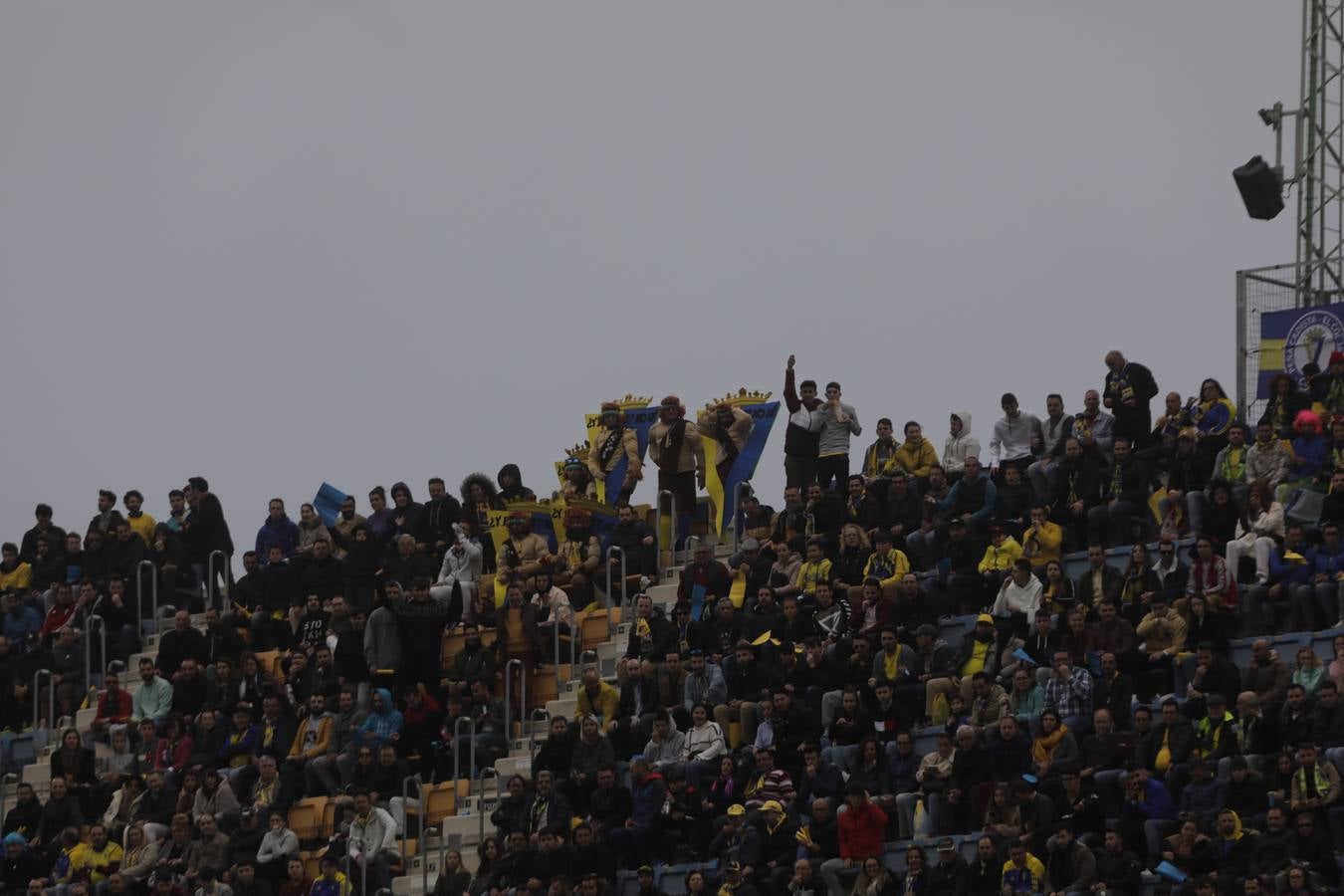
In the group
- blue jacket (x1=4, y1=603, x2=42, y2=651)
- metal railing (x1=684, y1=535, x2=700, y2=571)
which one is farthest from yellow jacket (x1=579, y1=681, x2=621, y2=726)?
blue jacket (x1=4, y1=603, x2=42, y2=651)

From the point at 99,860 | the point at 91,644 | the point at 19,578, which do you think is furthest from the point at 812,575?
the point at 19,578

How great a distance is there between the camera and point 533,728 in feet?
116

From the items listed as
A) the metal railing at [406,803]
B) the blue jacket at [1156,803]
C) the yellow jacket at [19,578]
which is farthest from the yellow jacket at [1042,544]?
the yellow jacket at [19,578]

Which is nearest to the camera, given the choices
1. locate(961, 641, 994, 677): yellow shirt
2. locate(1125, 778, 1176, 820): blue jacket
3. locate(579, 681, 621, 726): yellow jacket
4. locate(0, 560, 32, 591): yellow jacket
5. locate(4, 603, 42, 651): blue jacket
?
locate(1125, 778, 1176, 820): blue jacket

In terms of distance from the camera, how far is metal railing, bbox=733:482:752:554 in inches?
1478

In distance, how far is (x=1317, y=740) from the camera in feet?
95.0

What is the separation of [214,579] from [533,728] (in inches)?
240

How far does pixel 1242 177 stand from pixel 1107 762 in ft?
29.7

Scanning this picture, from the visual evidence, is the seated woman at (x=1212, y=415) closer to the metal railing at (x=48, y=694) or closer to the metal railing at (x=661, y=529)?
the metal railing at (x=661, y=529)

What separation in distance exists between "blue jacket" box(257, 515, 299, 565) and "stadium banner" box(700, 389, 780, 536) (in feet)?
15.6

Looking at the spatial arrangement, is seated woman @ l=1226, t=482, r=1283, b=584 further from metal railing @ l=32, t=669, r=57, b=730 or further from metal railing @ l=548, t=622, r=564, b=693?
metal railing @ l=32, t=669, r=57, b=730

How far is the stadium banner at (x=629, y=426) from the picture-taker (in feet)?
127

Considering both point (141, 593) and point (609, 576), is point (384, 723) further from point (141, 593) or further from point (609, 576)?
Answer: point (141, 593)

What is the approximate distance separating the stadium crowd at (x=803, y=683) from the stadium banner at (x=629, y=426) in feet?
0.46
